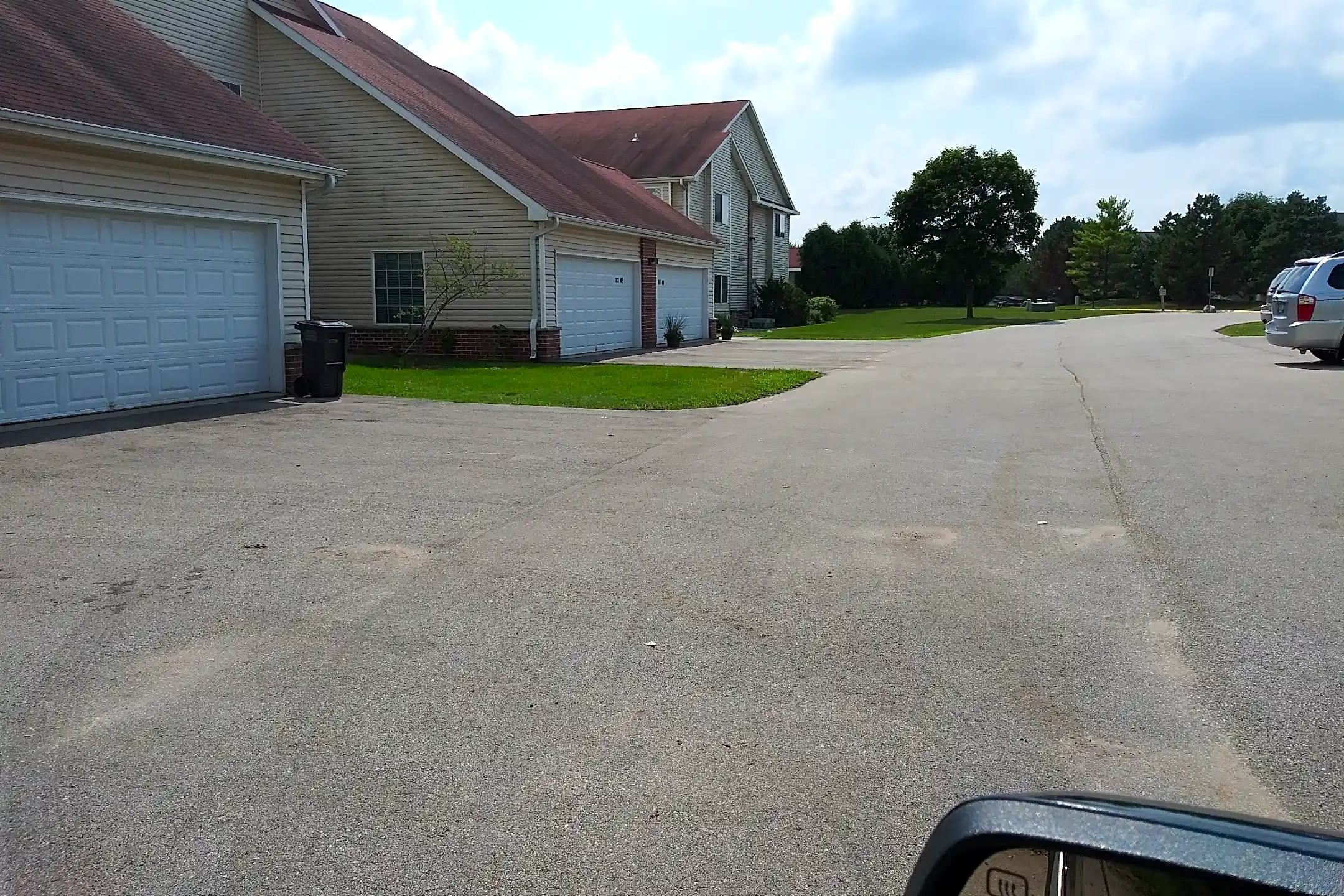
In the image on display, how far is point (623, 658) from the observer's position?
5789 millimetres

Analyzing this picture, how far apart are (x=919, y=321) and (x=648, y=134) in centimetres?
2000

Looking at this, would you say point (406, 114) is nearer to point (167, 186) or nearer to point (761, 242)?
point (167, 186)

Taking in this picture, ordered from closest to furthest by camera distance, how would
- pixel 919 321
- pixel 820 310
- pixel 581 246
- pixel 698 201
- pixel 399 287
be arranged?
pixel 399 287, pixel 581 246, pixel 698 201, pixel 820 310, pixel 919 321

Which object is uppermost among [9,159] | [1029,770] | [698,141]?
[698,141]

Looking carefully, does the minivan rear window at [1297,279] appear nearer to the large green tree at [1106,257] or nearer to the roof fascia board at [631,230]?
the roof fascia board at [631,230]

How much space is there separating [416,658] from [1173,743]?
11.4 feet

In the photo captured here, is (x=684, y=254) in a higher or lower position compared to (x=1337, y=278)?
higher

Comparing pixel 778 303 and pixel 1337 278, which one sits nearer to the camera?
pixel 1337 278

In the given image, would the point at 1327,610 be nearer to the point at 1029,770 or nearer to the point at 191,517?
the point at 1029,770

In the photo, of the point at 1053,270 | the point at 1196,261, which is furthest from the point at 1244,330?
the point at 1053,270

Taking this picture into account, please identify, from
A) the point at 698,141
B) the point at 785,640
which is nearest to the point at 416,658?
the point at 785,640

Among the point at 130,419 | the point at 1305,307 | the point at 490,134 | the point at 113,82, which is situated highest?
the point at 490,134

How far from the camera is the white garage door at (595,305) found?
25453 millimetres

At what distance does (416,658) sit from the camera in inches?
227
